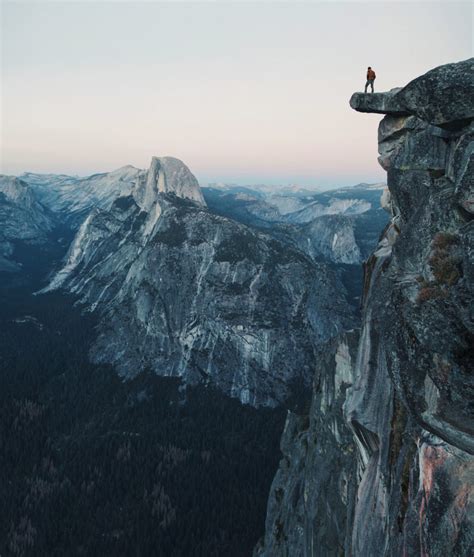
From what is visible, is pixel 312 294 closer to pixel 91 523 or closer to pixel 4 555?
pixel 91 523

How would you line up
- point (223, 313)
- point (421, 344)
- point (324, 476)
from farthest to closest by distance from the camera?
point (223, 313) → point (324, 476) → point (421, 344)

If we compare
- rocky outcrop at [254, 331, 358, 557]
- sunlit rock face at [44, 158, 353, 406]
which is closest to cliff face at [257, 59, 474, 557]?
rocky outcrop at [254, 331, 358, 557]

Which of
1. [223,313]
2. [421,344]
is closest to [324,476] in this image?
[421,344]

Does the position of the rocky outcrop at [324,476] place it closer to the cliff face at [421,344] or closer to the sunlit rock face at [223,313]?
the cliff face at [421,344]

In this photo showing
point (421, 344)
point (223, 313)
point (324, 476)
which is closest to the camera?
point (421, 344)

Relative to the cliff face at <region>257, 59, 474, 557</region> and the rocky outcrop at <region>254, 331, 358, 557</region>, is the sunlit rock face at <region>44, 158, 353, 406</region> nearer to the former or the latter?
the rocky outcrop at <region>254, 331, 358, 557</region>

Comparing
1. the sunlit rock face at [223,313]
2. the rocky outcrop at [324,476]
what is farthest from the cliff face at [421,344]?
the sunlit rock face at [223,313]

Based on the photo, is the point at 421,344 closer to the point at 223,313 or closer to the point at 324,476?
the point at 324,476
